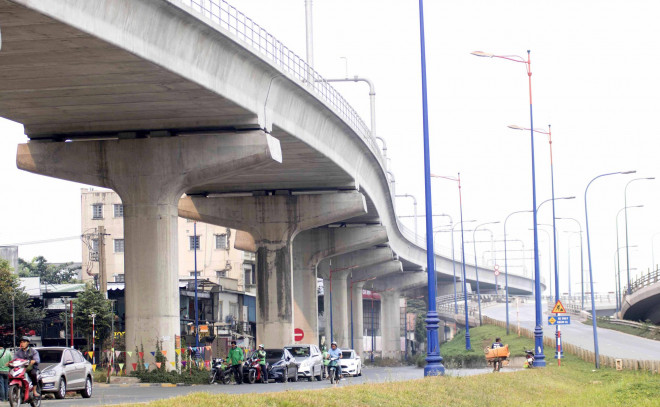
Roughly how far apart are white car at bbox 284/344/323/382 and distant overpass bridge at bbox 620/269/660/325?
38.4 meters

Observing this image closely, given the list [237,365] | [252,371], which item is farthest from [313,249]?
[237,365]

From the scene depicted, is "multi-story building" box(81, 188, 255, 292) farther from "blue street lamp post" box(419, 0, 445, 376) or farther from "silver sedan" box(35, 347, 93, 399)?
"silver sedan" box(35, 347, 93, 399)

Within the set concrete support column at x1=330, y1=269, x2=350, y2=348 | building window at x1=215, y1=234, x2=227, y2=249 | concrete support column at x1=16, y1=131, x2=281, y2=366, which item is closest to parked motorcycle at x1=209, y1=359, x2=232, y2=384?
concrete support column at x1=16, y1=131, x2=281, y2=366

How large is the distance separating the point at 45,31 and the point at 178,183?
14507 millimetres

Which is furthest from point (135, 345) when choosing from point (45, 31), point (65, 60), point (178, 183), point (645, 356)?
point (645, 356)

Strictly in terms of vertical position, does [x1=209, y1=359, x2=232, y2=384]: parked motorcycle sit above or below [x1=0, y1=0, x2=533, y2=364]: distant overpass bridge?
below

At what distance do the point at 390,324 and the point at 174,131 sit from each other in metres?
87.1

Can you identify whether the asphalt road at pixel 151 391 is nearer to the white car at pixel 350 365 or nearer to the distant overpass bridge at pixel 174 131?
the distant overpass bridge at pixel 174 131

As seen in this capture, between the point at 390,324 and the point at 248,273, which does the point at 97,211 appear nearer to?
the point at 248,273

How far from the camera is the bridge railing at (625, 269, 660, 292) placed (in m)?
80.8

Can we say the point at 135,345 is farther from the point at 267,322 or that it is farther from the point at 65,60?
the point at 267,322

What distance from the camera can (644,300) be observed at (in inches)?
3287

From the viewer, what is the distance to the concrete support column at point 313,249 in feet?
228

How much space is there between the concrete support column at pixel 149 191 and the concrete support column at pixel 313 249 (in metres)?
31.3
